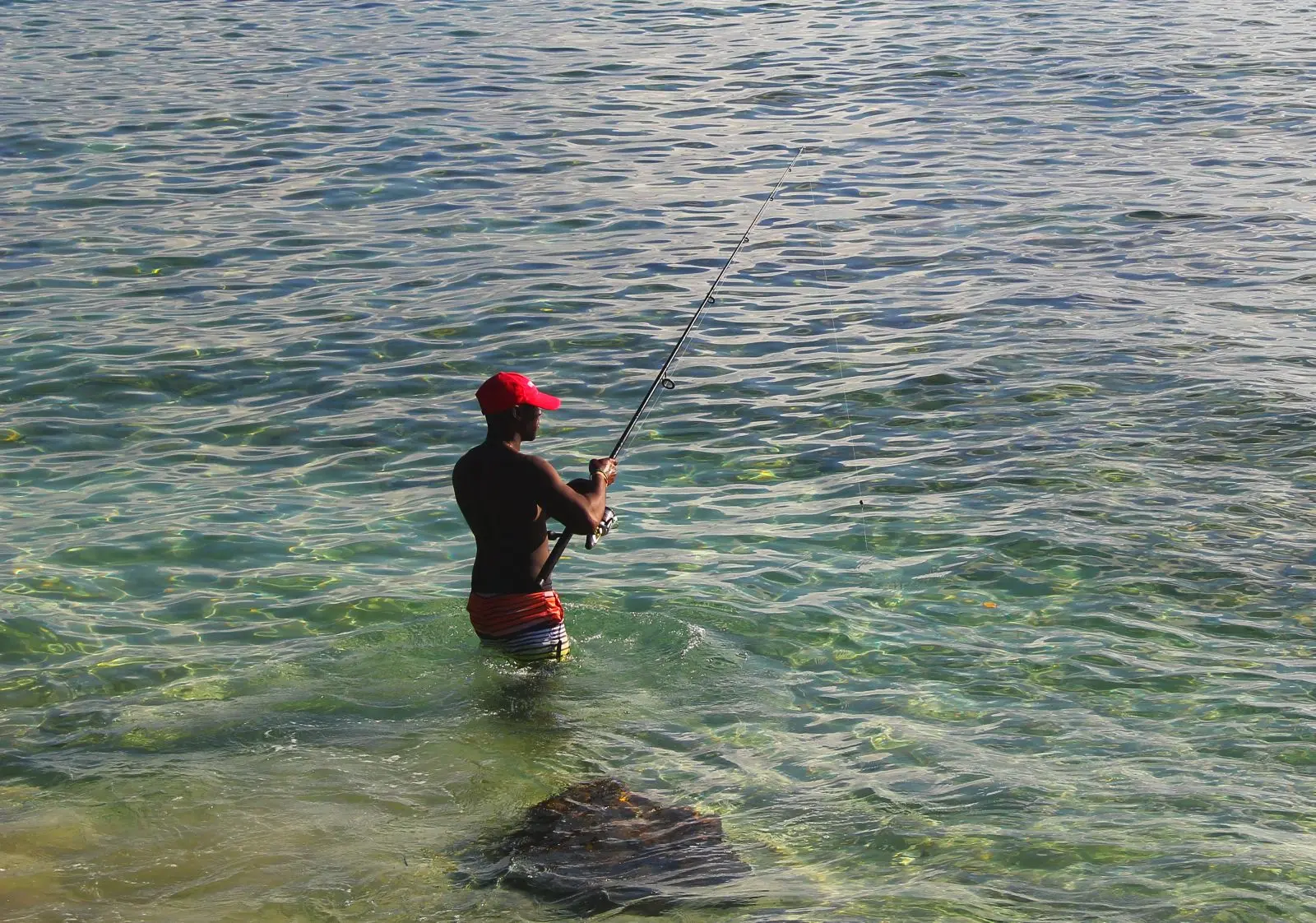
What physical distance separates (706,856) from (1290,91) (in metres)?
17.0

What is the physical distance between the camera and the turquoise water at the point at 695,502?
5.84 meters

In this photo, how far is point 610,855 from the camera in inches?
219

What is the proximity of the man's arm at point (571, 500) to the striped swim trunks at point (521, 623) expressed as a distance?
1.28ft

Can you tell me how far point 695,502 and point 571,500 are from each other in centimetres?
277

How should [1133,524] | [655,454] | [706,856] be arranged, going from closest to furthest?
[706,856] < [1133,524] < [655,454]

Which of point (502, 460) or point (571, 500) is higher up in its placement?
point (502, 460)

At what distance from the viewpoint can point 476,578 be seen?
264 inches

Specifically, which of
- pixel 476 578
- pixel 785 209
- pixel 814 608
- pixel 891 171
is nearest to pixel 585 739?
pixel 476 578

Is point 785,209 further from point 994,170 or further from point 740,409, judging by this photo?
point 740,409

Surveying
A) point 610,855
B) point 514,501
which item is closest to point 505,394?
point 514,501

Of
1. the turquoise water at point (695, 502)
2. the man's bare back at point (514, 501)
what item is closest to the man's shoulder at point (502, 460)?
the man's bare back at point (514, 501)

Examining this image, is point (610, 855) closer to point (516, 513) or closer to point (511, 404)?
point (516, 513)

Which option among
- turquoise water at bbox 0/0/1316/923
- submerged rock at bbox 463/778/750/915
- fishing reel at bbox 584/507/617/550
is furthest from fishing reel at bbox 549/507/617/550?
submerged rock at bbox 463/778/750/915

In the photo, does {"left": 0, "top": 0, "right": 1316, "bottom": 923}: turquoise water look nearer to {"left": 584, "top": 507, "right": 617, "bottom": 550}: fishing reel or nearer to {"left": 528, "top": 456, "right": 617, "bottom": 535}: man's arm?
{"left": 584, "top": 507, "right": 617, "bottom": 550}: fishing reel
